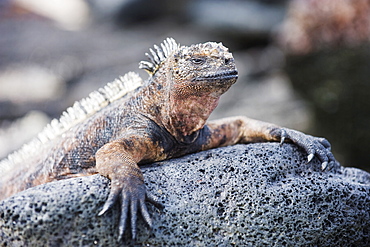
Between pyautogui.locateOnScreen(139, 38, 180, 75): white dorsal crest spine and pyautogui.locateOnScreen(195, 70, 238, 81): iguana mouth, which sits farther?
pyautogui.locateOnScreen(139, 38, 180, 75): white dorsal crest spine

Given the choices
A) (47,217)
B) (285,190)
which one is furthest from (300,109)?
(47,217)

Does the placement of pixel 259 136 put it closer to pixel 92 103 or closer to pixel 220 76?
pixel 220 76

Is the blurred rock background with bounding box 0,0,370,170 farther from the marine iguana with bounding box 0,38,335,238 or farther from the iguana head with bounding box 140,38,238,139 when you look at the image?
the iguana head with bounding box 140,38,238,139

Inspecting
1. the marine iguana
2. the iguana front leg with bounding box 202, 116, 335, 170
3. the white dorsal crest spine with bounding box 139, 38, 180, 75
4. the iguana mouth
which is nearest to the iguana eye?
the marine iguana

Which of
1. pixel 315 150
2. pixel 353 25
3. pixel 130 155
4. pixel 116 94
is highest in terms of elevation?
pixel 353 25

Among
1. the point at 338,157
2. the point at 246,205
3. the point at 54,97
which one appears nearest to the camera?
the point at 246,205

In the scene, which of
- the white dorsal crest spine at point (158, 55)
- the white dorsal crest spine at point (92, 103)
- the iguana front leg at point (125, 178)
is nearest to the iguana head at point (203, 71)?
the white dorsal crest spine at point (158, 55)

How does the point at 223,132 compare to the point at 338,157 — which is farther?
the point at 338,157

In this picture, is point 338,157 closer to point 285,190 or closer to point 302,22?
point 302,22
